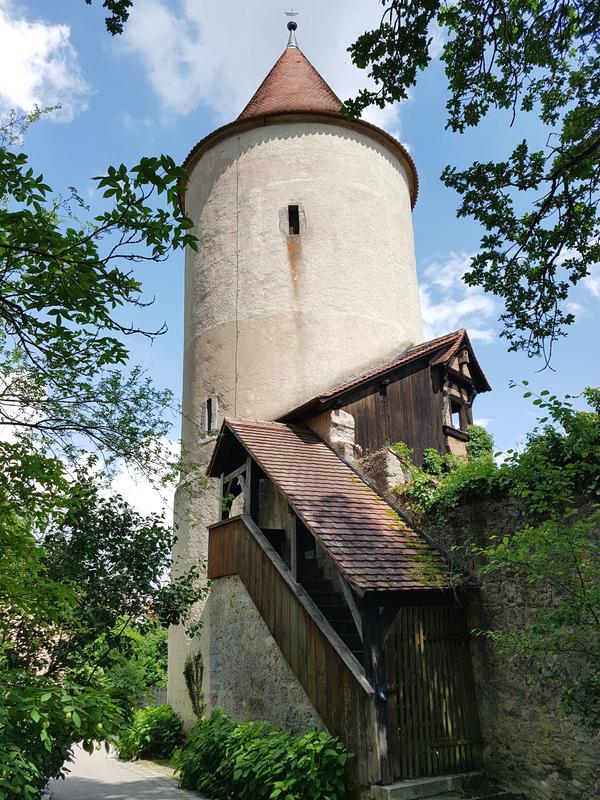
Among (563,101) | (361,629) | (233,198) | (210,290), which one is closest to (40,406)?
(361,629)

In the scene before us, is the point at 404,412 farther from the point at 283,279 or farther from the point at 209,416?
the point at 209,416

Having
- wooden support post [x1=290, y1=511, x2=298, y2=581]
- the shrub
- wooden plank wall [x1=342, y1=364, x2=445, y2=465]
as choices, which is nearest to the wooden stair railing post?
wooden support post [x1=290, y1=511, x2=298, y2=581]

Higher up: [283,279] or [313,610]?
[283,279]

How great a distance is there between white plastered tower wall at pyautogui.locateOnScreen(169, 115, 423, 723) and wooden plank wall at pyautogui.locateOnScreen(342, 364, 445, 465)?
5.45 ft

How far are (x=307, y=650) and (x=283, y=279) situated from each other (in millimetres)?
8793

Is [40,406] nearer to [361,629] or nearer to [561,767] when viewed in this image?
[361,629]

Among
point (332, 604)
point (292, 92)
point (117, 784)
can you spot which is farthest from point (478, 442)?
point (292, 92)

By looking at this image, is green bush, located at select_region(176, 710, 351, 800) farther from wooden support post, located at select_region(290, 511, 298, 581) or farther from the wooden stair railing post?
wooden support post, located at select_region(290, 511, 298, 581)

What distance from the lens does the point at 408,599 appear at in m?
7.96

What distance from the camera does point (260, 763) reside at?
7988 millimetres

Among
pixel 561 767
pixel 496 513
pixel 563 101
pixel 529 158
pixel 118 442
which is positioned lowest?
pixel 561 767

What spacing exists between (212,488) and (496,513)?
7.07 m

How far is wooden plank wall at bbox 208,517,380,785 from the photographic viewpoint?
7340 mm

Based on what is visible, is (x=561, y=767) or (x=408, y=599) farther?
(x=408, y=599)
